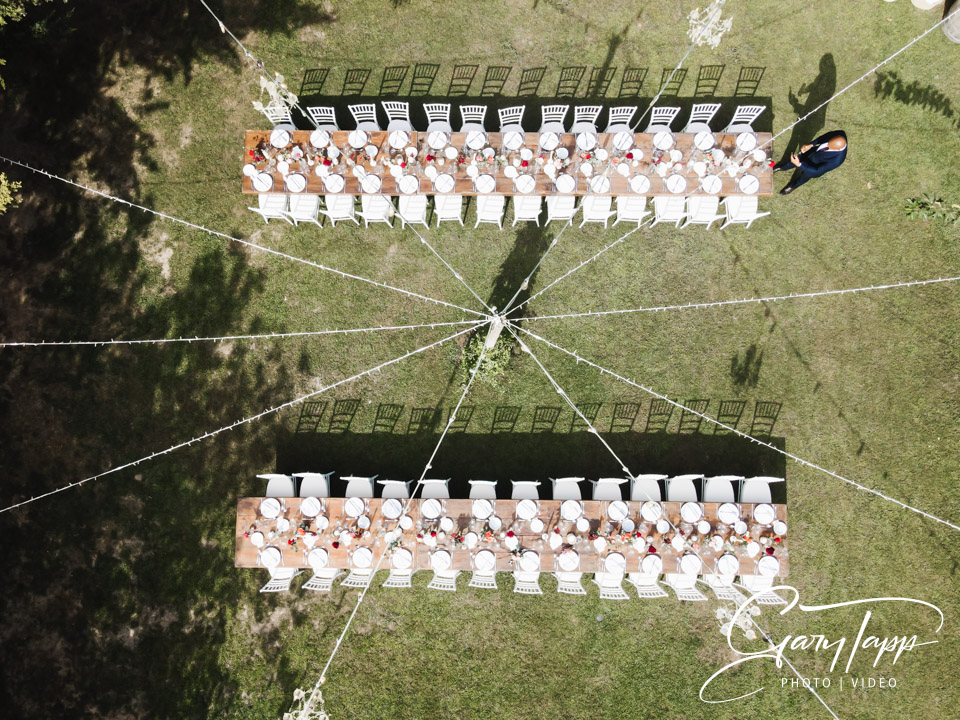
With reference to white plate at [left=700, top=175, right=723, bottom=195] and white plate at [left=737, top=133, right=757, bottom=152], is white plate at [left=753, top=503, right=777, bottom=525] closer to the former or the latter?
white plate at [left=700, top=175, right=723, bottom=195]

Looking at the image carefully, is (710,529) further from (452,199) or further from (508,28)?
(508,28)

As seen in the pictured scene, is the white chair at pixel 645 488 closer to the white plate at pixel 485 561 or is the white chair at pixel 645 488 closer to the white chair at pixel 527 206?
the white plate at pixel 485 561

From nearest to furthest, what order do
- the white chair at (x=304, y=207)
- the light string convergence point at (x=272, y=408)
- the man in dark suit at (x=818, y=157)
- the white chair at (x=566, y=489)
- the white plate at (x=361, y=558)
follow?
the man in dark suit at (x=818, y=157) < the white plate at (x=361, y=558) < the white chair at (x=566, y=489) < the white chair at (x=304, y=207) < the light string convergence point at (x=272, y=408)

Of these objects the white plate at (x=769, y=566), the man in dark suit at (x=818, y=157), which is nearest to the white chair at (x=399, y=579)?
the white plate at (x=769, y=566)

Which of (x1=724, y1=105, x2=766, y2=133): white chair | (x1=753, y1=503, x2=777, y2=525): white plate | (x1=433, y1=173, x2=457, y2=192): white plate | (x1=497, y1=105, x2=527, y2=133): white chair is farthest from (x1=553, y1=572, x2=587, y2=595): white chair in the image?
(x1=724, y1=105, x2=766, y2=133): white chair

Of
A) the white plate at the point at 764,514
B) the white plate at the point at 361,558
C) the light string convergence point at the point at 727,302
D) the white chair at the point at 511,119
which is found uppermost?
the white chair at the point at 511,119

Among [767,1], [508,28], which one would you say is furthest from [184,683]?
[767,1]
